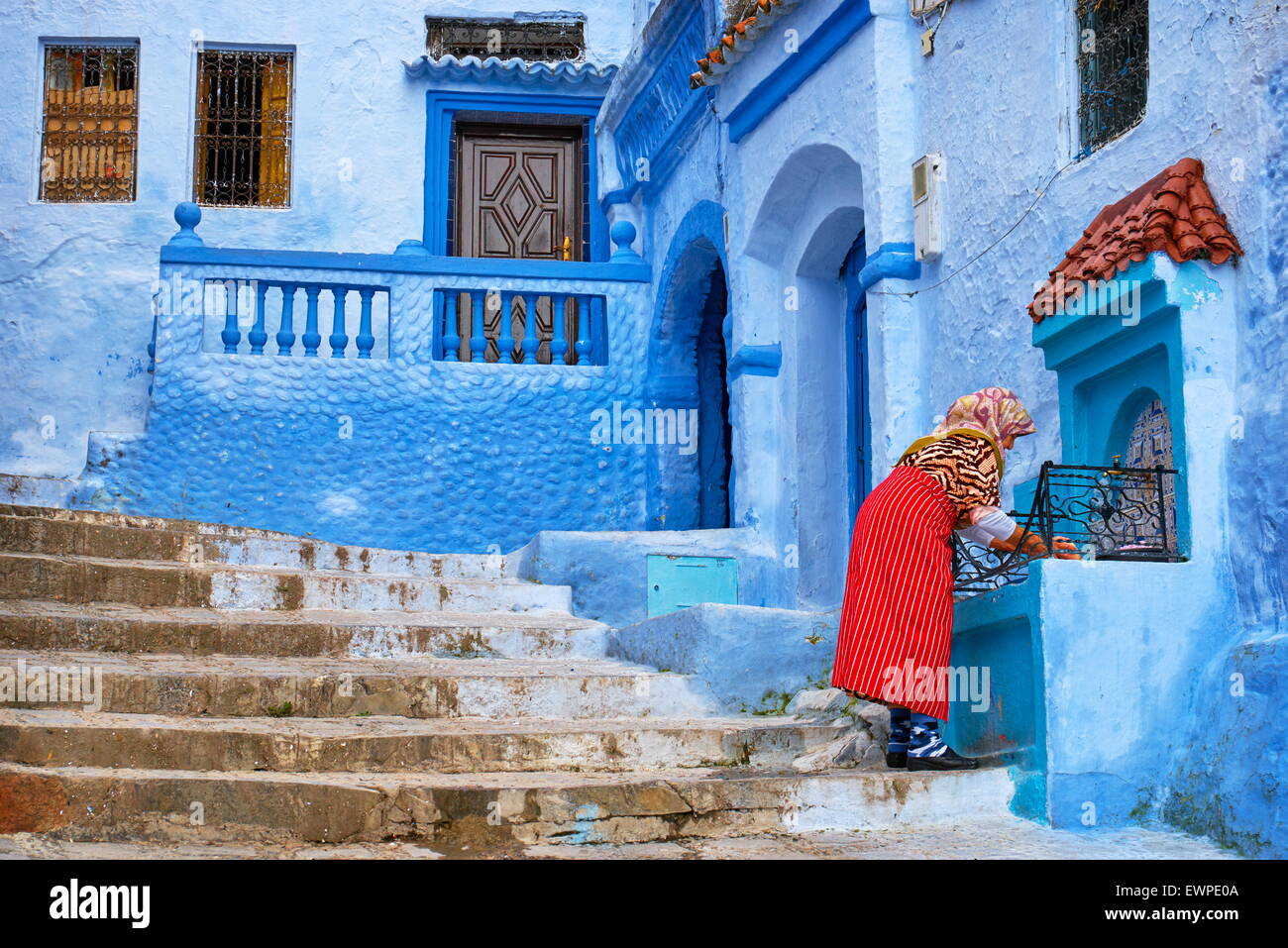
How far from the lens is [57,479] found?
10344mm

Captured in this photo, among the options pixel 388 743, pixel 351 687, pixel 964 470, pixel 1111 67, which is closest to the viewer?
pixel 388 743

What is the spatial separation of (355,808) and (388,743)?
610 mm

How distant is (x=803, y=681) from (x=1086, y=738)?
1870 mm

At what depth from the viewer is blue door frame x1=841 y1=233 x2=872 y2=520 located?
9.57 metres

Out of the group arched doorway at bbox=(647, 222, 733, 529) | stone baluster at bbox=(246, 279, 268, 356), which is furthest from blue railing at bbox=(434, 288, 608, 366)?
stone baluster at bbox=(246, 279, 268, 356)

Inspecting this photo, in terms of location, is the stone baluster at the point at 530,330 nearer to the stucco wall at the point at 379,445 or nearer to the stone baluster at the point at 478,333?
the stucco wall at the point at 379,445

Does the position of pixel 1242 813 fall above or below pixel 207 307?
below

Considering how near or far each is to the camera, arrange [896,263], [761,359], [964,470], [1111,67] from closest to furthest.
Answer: [964,470], [1111,67], [896,263], [761,359]

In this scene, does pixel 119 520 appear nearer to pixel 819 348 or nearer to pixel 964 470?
pixel 819 348

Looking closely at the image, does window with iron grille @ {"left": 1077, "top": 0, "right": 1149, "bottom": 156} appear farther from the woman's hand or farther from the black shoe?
the black shoe

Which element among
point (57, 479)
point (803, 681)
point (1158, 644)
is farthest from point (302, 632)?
point (57, 479)

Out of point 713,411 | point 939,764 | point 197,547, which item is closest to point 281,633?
point 197,547

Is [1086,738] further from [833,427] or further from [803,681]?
[833,427]

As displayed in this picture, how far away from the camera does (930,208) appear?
8.02 meters
